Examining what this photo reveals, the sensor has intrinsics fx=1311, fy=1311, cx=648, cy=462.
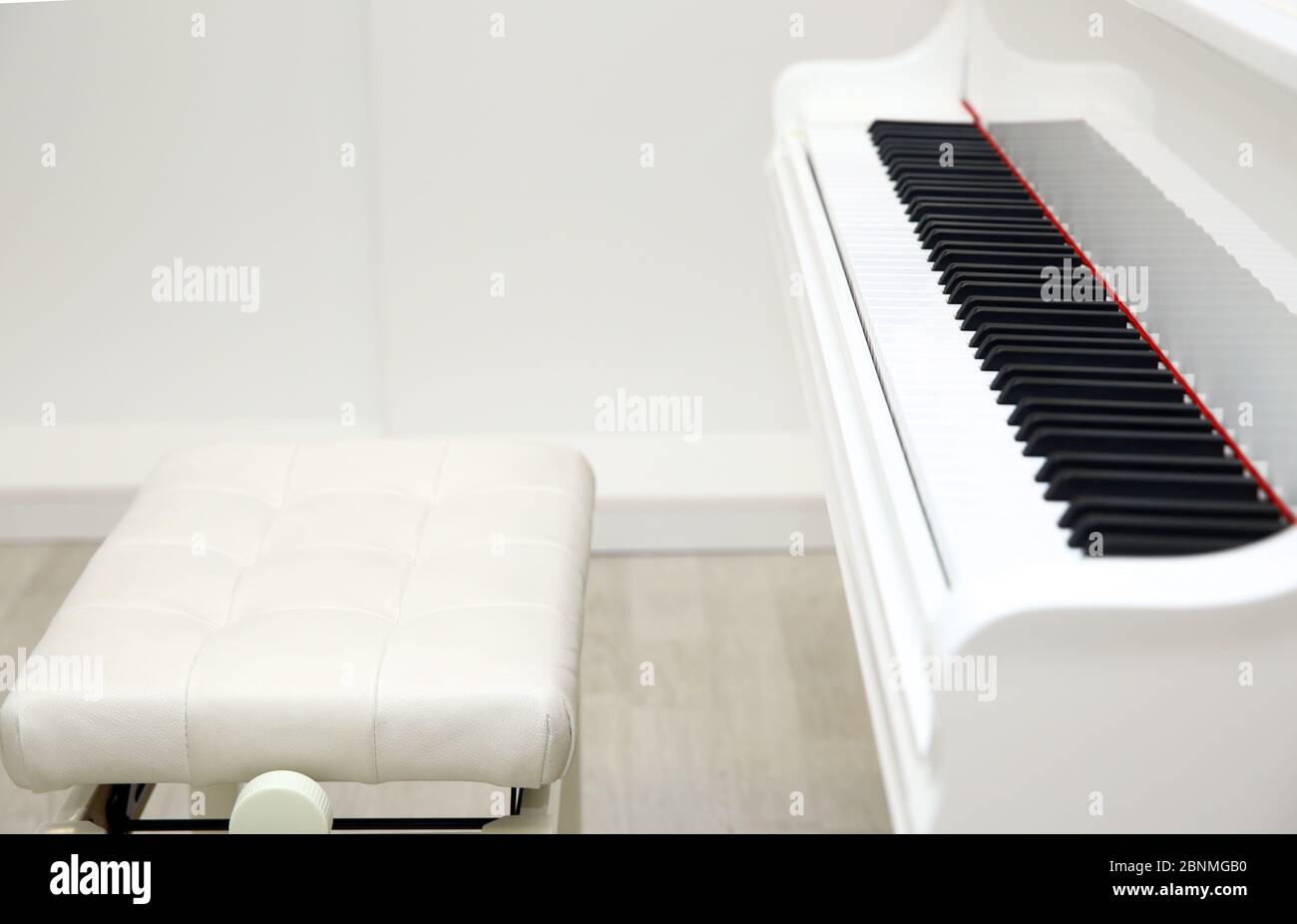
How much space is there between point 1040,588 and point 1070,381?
44cm

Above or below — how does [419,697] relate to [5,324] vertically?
below

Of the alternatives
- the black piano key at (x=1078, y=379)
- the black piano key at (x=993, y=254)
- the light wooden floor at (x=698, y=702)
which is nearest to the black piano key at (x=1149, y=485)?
the black piano key at (x=1078, y=379)

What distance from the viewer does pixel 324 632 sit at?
1.30 m

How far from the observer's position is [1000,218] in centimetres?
152

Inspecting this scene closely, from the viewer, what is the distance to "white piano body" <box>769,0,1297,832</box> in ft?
2.42

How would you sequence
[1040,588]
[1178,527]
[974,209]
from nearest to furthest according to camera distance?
[1040,588] → [1178,527] → [974,209]

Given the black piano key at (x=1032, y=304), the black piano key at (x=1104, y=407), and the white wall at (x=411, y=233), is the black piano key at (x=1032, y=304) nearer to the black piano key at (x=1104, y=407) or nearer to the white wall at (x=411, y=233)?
the black piano key at (x=1104, y=407)

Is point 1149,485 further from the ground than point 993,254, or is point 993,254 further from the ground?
point 993,254

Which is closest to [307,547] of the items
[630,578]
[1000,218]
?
[1000,218]

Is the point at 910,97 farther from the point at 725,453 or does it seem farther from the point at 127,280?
the point at 127,280

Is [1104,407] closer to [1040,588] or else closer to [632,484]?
[1040,588]

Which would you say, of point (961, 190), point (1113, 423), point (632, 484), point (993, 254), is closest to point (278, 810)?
point (1113, 423)

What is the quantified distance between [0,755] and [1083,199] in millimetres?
1241

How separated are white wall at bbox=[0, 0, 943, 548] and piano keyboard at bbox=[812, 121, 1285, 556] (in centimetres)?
80
